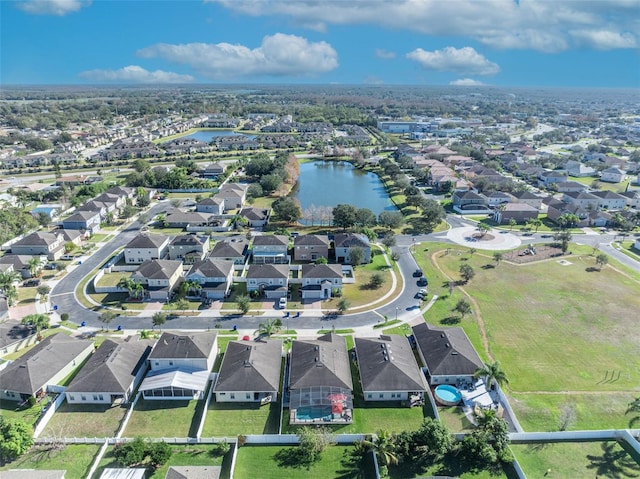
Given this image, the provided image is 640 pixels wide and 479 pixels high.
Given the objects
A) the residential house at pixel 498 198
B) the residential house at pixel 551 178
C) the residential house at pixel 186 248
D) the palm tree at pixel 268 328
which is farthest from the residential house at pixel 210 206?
the residential house at pixel 551 178

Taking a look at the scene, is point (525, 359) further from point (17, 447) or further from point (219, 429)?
point (17, 447)

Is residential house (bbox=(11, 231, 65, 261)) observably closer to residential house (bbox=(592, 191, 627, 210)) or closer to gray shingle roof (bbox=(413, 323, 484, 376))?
gray shingle roof (bbox=(413, 323, 484, 376))

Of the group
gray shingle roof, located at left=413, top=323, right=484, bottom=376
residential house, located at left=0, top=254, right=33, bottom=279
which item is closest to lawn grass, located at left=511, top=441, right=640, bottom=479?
gray shingle roof, located at left=413, top=323, right=484, bottom=376

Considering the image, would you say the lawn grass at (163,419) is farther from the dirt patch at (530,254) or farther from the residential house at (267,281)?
the dirt patch at (530,254)

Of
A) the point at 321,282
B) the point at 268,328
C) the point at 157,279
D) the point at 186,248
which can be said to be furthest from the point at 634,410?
the point at 186,248

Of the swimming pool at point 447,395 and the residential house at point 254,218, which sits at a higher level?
the residential house at point 254,218

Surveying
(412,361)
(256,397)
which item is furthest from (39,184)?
(412,361)
